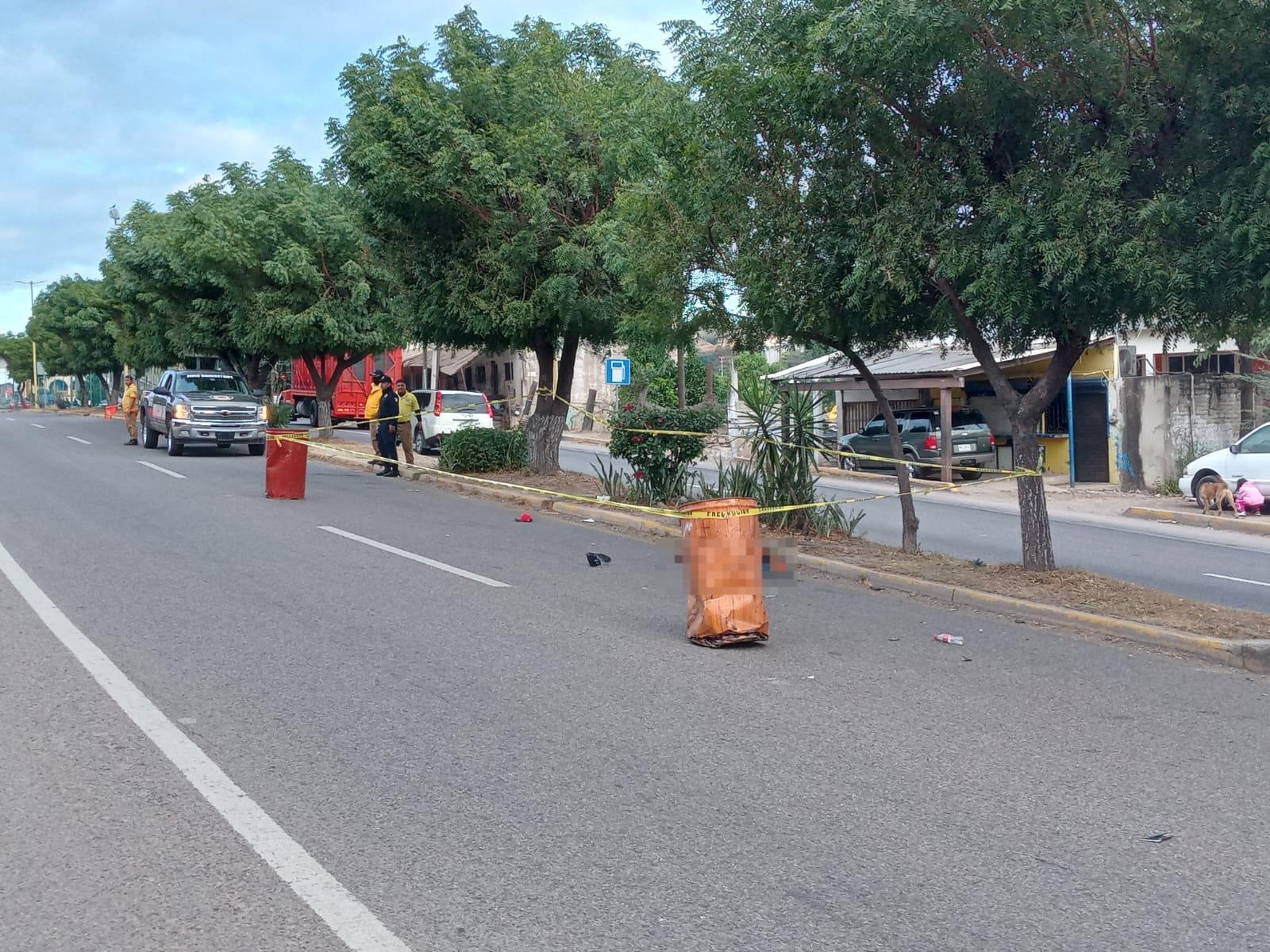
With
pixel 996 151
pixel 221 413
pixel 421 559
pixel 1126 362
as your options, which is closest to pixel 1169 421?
pixel 1126 362

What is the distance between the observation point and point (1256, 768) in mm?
6176

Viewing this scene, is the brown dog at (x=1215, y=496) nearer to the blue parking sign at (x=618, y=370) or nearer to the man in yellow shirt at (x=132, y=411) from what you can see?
the blue parking sign at (x=618, y=370)

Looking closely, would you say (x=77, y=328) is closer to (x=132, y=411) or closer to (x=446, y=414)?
(x=132, y=411)

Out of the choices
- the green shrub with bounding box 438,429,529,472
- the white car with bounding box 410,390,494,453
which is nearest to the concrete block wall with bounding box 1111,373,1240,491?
the green shrub with bounding box 438,429,529,472

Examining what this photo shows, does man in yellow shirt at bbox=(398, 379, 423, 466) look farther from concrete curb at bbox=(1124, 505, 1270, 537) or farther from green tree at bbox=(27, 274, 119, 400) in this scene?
green tree at bbox=(27, 274, 119, 400)

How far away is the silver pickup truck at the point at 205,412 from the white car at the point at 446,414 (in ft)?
12.6

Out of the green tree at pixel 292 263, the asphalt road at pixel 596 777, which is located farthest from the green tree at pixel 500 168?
the green tree at pixel 292 263

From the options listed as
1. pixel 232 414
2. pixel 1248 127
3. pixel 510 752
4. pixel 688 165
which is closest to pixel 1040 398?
pixel 1248 127

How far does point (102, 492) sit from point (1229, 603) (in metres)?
14.8

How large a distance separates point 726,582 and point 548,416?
12389mm

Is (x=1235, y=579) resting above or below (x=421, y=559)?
below

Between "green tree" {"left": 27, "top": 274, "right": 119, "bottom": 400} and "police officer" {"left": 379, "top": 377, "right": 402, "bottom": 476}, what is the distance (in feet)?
110

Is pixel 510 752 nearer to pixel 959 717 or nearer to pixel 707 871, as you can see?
pixel 707 871

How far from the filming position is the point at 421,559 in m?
12.2
